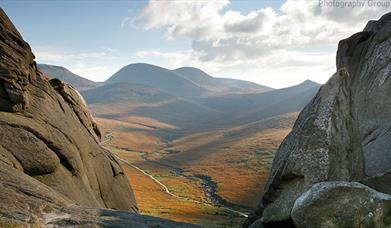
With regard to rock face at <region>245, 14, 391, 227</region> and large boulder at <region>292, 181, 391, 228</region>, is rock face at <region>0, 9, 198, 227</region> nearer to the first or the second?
rock face at <region>245, 14, 391, 227</region>

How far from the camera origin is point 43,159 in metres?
28.4

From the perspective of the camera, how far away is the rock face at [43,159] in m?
21.2

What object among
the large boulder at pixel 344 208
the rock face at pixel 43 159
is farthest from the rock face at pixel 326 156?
the rock face at pixel 43 159

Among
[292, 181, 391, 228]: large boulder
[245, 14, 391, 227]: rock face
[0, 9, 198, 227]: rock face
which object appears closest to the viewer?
[292, 181, 391, 228]: large boulder

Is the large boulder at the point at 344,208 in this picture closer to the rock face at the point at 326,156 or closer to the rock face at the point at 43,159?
the rock face at the point at 326,156

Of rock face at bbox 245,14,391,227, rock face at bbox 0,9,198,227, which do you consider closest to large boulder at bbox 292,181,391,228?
rock face at bbox 245,14,391,227

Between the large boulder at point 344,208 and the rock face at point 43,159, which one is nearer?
the large boulder at point 344,208

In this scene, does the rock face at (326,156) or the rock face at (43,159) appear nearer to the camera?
the rock face at (326,156)

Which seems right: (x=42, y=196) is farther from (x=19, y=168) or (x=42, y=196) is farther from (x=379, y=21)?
(x=379, y=21)

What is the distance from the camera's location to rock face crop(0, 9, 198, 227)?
2122 centimetres

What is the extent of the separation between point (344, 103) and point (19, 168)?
72.1 ft

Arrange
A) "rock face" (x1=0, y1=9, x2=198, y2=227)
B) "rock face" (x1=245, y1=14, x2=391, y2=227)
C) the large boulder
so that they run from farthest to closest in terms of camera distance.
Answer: "rock face" (x1=0, y1=9, x2=198, y2=227) → "rock face" (x1=245, y1=14, x2=391, y2=227) → the large boulder

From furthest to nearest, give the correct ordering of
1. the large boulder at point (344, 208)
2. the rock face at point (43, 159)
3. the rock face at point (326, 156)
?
1. the rock face at point (43, 159)
2. the rock face at point (326, 156)
3. the large boulder at point (344, 208)

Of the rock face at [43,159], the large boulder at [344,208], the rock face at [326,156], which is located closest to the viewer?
the large boulder at [344,208]
